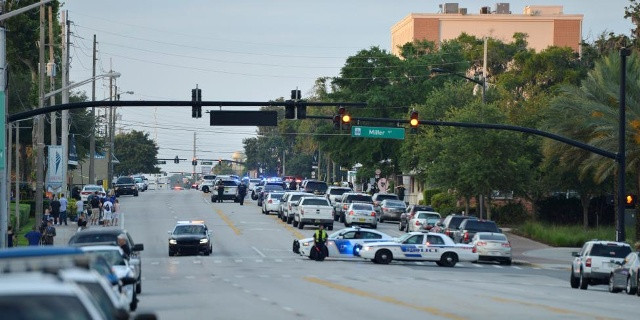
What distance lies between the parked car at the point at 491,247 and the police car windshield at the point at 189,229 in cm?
1151

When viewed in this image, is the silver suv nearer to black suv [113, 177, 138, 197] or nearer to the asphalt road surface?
the asphalt road surface

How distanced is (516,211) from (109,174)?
49.7m

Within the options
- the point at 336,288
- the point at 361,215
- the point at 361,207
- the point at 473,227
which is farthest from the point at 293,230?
the point at 336,288

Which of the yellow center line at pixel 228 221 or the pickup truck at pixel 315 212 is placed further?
the yellow center line at pixel 228 221

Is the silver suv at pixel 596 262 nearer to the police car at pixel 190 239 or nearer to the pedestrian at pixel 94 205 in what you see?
the police car at pixel 190 239

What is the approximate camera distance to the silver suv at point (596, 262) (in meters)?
38.0

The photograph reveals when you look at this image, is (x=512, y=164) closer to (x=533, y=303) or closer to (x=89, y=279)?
(x=533, y=303)

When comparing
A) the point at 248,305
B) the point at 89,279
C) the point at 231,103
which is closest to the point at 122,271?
the point at 248,305

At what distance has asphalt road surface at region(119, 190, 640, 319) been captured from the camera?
25.9 metres

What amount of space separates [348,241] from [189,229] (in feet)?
23.0

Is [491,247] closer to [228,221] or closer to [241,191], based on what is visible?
[228,221]

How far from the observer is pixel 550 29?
16362 cm

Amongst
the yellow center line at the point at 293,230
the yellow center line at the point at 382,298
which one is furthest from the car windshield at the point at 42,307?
the yellow center line at the point at 293,230

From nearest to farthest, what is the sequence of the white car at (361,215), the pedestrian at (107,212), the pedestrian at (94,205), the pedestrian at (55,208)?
the pedestrian at (55,208), the pedestrian at (107,212), the white car at (361,215), the pedestrian at (94,205)
